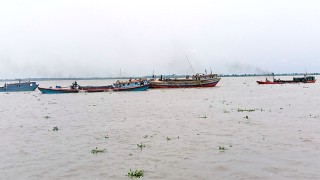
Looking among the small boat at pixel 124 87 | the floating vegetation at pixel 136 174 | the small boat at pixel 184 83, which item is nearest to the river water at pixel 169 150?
the floating vegetation at pixel 136 174

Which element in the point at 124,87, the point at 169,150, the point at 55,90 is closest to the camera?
the point at 169,150

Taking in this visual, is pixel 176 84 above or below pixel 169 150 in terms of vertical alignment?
above

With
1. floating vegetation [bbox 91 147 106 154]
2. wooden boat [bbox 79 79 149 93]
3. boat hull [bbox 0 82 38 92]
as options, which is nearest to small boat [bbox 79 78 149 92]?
wooden boat [bbox 79 79 149 93]

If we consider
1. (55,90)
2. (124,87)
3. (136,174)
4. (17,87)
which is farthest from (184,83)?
(136,174)

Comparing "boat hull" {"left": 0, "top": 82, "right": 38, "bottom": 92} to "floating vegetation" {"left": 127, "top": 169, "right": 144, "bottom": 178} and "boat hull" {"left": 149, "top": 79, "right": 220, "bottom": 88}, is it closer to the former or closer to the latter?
"boat hull" {"left": 149, "top": 79, "right": 220, "bottom": 88}

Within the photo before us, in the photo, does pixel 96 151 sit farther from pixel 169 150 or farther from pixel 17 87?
pixel 17 87

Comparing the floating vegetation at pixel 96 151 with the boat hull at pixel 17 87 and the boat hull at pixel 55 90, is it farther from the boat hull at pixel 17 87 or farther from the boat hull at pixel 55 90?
the boat hull at pixel 17 87

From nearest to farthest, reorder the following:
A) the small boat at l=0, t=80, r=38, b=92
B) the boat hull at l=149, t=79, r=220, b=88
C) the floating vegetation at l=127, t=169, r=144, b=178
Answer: the floating vegetation at l=127, t=169, r=144, b=178, the boat hull at l=149, t=79, r=220, b=88, the small boat at l=0, t=80, r=38, b=92

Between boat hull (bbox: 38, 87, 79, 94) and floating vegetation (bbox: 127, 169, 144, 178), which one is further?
boat hull (bbox: 38, 87, 79, 94)

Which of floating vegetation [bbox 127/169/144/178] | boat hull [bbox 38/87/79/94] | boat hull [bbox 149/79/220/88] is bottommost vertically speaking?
floating vegetation [bbox 127/169/144/178]

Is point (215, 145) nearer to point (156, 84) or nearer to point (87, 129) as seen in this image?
point (87, 129)

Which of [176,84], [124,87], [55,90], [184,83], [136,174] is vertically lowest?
[136,174]

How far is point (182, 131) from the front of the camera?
858 inches

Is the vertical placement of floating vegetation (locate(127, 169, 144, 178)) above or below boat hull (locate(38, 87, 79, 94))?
below
